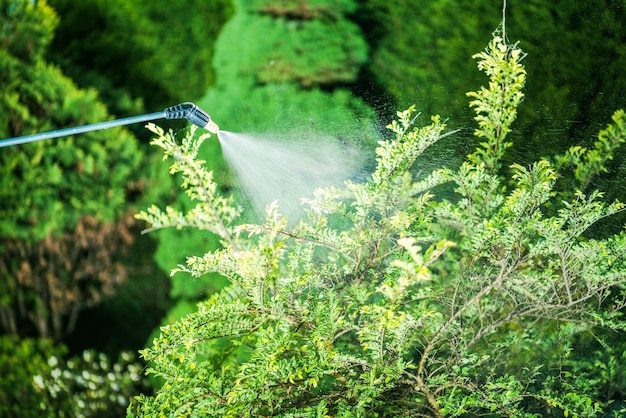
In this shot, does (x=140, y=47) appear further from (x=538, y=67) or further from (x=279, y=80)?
(x=538, y=67)

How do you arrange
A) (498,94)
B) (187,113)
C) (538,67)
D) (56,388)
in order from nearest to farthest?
(187,113) < (498,94) < (538,67) < (56,388)

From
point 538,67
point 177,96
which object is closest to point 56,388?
point 177,96

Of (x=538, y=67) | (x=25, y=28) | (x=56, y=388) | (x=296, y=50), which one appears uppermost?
(x=25, y=28)

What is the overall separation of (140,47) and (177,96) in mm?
432

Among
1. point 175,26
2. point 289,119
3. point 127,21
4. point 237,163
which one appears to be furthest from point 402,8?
point 127,21

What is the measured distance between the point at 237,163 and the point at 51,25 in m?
1.65

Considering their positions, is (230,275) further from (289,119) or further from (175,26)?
(175,26)

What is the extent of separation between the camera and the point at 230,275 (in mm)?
1648

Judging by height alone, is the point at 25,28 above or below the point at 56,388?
above

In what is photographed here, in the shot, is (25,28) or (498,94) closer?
(498,94)

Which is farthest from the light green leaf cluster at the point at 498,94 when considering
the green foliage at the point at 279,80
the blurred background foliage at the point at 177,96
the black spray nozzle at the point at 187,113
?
the green foliage at the point at 279,80

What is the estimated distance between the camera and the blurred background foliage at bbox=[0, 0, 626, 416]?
2.88 metres

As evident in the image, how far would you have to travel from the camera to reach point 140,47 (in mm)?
4070

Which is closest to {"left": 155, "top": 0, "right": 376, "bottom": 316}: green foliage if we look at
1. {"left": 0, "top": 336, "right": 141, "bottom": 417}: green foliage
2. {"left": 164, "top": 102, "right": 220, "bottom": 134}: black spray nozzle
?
{"left": 0, "top": 336, "right": 141, "bottom": 417}: green foliage
